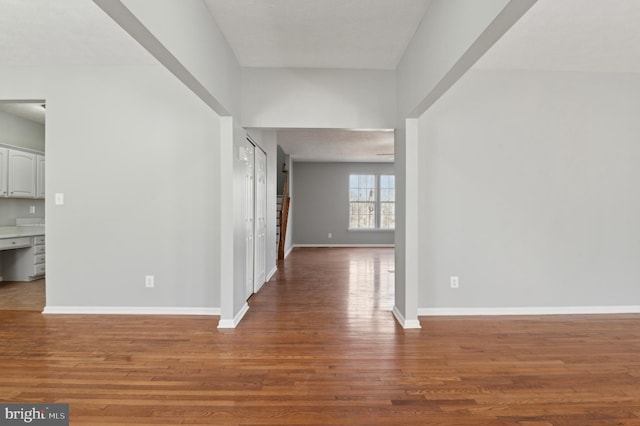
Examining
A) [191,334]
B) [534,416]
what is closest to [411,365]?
[534,416]

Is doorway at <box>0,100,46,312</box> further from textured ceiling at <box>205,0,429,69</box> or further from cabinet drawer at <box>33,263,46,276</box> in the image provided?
textured ceiling at <box>205,0,429,69</box>

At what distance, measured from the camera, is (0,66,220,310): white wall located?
3.60 meters

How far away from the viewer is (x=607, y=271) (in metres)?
3.72

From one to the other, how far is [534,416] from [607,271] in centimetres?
278

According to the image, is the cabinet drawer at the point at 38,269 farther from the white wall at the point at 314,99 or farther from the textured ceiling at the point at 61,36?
the white wall at the point at 314,99

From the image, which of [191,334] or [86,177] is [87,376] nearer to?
[191,334]

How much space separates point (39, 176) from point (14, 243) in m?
1.31

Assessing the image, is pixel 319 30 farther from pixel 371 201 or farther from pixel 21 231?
pixel 371 201

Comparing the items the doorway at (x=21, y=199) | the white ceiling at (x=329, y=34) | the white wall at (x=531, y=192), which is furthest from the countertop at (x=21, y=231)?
the white wall at (x=531, y=192)

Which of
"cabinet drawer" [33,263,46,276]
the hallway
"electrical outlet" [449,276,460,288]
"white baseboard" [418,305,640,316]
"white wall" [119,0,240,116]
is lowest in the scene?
the hallway

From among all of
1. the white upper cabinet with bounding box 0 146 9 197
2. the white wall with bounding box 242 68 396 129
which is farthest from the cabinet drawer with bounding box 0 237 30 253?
the white wall with bounding box 242 68 396 129

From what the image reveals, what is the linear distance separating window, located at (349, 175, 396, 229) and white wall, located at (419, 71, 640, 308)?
664 centimetres

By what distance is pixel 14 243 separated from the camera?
4.71 metres

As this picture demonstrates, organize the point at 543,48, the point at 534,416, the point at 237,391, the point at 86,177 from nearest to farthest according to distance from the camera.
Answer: the point at 534,416 < the point at 237,391 < the point at 543,48 < the point at 86,177
